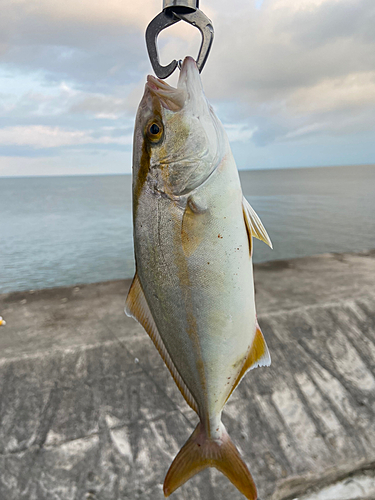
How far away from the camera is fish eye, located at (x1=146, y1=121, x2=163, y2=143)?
1.61m

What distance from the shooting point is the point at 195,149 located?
5.25ft

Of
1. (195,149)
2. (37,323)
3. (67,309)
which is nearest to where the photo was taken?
(195,149)

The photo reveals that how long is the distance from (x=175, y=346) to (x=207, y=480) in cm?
290

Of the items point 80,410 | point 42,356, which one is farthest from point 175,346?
point 42,356

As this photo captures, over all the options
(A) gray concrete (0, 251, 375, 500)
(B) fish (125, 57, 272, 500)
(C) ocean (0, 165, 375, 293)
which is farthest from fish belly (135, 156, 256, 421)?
(C) ocean (0, 165, 375, 293)

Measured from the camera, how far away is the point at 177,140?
1609 mm

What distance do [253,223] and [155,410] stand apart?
137 inches

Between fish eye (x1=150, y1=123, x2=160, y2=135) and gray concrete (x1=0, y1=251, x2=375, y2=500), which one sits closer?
fish eye (x1=150, y1=123, x2=160, y2=135)

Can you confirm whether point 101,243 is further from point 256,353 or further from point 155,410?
point 256,353

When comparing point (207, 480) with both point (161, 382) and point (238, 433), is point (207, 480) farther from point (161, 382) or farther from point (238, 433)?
point (161, 382)

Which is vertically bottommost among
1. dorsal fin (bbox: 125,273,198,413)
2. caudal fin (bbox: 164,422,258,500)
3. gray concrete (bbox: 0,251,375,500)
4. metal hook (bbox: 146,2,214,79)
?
gray concrete (bbox: 0,251,375,500)

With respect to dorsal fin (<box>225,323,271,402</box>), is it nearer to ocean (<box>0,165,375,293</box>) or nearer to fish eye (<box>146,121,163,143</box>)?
fish eye (<box>146,121,163,143</box>)

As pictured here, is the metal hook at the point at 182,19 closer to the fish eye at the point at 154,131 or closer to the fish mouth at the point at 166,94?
the fish mouth at the point at 166,94

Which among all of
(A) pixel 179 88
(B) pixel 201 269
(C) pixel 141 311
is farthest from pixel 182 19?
(C) pixel 141 311
